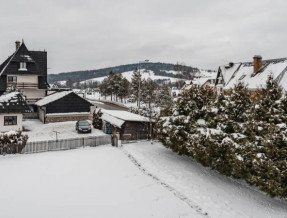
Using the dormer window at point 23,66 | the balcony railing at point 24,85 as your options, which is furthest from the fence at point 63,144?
the dormer window at point 23,66

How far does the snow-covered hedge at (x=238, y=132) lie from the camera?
48.1 feet

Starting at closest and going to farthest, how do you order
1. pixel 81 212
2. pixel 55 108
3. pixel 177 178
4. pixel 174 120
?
pixel 81 212 < pixel 177 178 < pixel 174 120 < pixel 55 108

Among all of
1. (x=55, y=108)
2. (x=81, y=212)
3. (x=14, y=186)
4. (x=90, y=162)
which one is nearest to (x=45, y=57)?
(x=55, y=108)

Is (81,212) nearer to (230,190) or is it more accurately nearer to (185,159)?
(230,190)

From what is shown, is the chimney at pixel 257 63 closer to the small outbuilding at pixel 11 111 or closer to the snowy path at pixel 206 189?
the snowy path at pixel 206 189

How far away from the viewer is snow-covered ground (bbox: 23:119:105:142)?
1193 inches

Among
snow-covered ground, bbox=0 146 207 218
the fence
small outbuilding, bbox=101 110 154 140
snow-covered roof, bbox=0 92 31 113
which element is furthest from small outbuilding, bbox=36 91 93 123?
snow-covered ground, bbox=0 146 207 218

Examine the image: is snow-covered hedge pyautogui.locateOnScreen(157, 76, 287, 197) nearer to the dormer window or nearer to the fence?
the fence

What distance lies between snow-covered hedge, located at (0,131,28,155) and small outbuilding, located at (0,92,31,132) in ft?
31.3

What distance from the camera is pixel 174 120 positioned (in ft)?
75.1

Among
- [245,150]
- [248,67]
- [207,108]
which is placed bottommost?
[245,150]

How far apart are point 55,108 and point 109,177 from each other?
79.8 ft

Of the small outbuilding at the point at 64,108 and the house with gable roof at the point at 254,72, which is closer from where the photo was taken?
the house with gable roof at the point at 254,72

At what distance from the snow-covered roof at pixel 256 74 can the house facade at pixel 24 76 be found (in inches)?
1255
